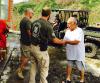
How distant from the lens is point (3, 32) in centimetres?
1118

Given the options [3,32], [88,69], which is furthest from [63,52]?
[3,32]

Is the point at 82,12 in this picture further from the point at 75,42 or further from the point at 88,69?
the point at 75,42

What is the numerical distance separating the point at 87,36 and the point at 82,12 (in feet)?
4.99

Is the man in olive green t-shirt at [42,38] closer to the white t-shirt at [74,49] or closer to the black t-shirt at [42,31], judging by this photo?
the black t-shirt at [42,31]

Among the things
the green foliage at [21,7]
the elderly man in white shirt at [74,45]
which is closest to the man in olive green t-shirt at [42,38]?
the elderly man in white shirt at [74,45]

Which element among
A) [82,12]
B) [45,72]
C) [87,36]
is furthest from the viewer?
[82,12]

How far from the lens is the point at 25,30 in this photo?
9.58m

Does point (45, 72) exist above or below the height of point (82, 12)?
below

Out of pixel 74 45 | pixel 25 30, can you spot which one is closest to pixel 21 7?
pixel 25 30

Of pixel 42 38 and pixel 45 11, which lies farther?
pixel 42 38

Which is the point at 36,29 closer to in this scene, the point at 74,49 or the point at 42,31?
the point at 42,31

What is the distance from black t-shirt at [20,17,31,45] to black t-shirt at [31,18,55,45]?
1.32 metres

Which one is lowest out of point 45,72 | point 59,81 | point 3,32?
point 59,81

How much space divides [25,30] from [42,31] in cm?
163
